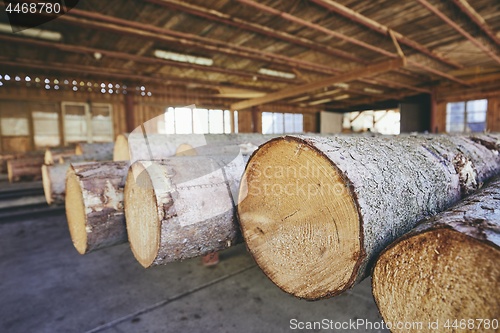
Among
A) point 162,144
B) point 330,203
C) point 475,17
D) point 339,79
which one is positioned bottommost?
point 330,203

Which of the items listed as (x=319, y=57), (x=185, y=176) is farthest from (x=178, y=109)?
(x=185, y=176)

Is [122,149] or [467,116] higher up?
[467,116]

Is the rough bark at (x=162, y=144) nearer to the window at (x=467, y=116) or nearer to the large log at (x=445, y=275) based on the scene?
the large log at (x=445, y=275)

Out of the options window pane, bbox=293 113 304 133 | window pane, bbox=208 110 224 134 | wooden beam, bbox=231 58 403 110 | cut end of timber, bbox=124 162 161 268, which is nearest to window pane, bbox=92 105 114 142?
window pane, bbox=208 110 224 134

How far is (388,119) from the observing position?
22.2 meters

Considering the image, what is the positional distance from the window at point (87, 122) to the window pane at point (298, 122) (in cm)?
1081

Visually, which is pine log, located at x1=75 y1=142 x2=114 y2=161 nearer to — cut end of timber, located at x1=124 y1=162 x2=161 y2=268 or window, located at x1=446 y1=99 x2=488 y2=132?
cut end of timber, located at x1=124 y1=162 x2=161 y2=268

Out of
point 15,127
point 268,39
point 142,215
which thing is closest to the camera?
point 142,215

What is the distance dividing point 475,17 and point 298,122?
42.0ft

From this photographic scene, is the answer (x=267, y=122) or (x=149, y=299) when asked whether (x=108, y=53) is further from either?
(x=267, y=122)

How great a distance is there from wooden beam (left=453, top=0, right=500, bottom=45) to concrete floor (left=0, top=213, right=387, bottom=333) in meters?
5.28

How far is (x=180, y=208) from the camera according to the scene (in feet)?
5.12

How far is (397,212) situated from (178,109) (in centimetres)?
1317

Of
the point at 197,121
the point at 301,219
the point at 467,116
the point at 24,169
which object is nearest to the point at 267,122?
the point at 197,121
